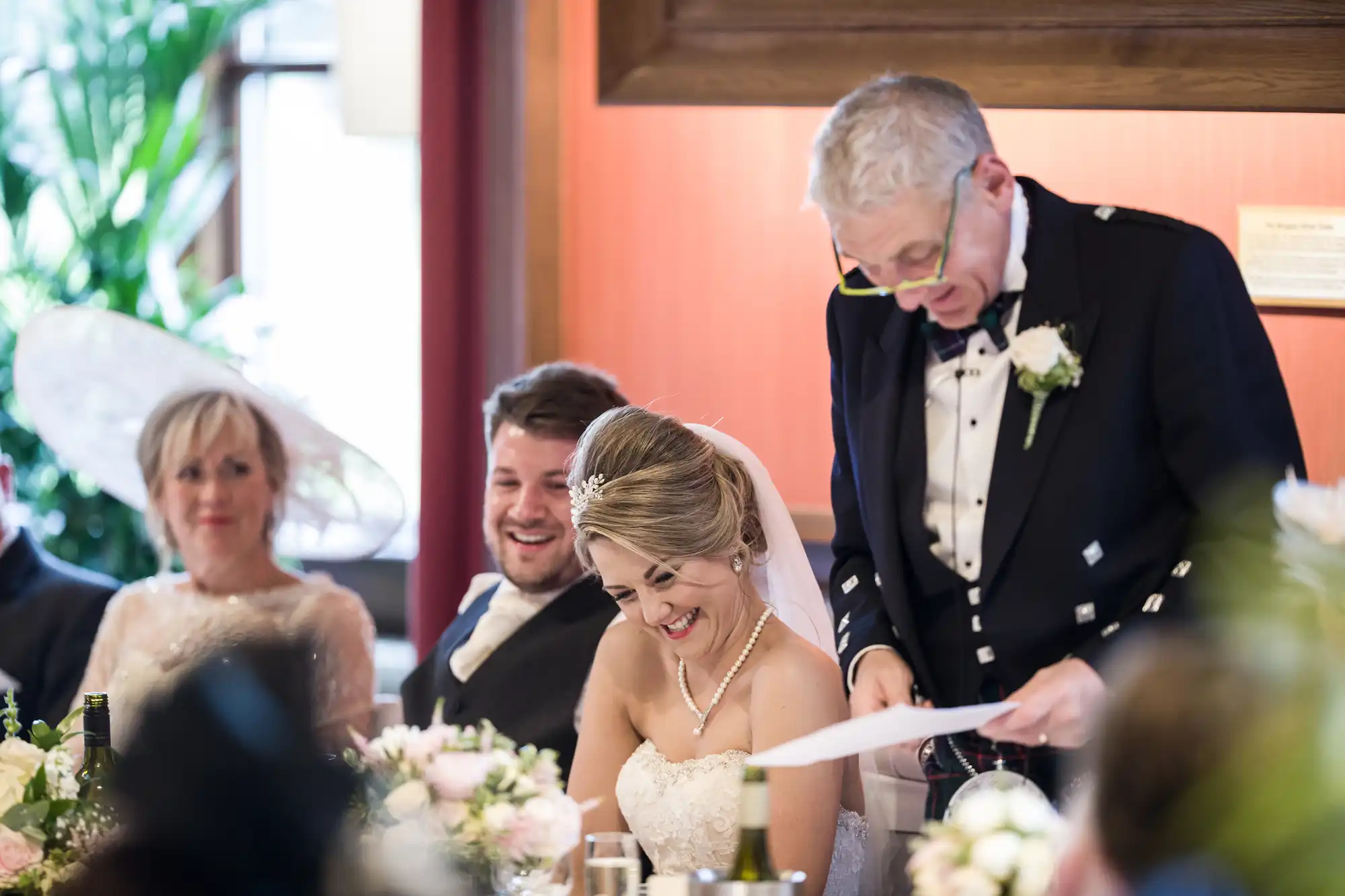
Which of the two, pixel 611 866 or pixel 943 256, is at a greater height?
pixel 943 256

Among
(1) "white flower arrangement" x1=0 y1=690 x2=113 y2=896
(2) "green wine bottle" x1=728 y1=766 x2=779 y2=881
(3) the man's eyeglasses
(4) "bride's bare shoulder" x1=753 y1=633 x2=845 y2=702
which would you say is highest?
(3) the man's eyeglasses

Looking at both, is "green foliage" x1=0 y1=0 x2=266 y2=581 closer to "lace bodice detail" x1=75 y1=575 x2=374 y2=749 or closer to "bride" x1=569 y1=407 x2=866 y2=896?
"lace bodice detail" x1=75 y1=575 x2=374 y2=749

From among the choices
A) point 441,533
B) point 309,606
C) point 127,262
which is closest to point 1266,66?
point 309,606

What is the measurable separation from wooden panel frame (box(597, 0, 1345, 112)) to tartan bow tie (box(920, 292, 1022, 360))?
16.6 inches

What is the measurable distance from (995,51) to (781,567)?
0.90 m

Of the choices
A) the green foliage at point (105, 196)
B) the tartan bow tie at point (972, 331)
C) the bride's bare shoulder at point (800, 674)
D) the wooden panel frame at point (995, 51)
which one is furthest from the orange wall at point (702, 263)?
the green foliage at point (105, 196)

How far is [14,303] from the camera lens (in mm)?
4816

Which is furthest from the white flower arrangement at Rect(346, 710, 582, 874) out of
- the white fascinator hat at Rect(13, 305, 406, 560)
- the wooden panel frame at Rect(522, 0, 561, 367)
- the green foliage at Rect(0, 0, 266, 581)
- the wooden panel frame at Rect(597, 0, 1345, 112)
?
the green foliage at Rect(0, 0, 266, 581)

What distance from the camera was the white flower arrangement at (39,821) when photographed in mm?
1794

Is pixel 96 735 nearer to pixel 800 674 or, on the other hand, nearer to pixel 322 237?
pixel 800 674

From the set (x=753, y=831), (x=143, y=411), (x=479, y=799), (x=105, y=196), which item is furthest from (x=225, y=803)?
(x=105, y=196)

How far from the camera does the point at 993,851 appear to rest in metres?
1.36

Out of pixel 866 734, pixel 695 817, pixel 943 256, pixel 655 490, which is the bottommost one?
pixel 695 817

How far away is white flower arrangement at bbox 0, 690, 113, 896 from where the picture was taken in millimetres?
1794
